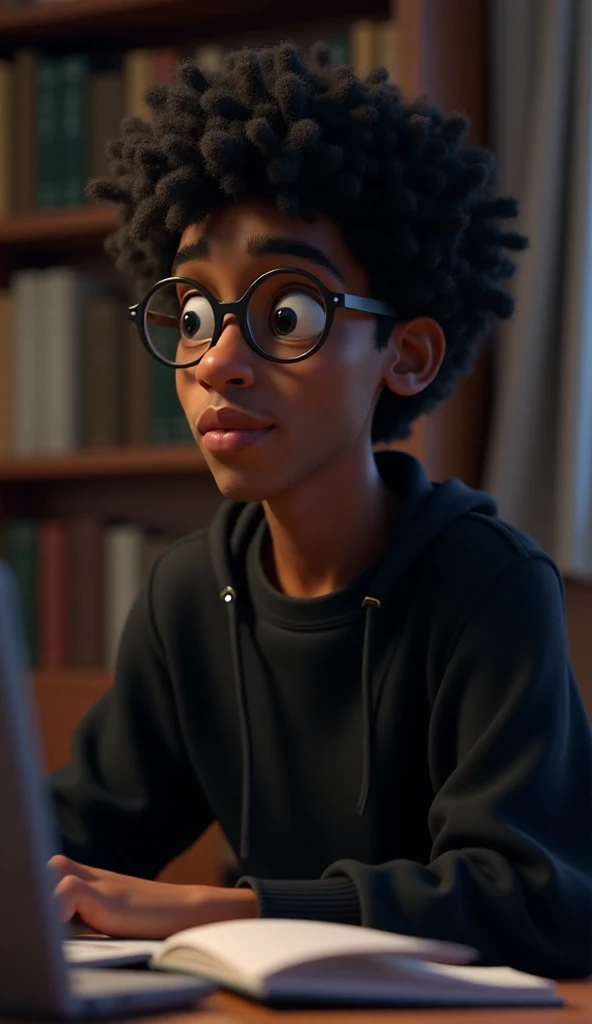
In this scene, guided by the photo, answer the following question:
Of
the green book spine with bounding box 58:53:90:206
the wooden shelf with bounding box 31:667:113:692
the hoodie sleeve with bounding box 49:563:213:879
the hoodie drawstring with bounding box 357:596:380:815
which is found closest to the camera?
the hoodie drawstring with bounding box 357:596:380:815

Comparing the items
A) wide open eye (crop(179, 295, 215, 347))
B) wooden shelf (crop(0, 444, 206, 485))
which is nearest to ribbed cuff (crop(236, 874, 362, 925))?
wide open eye (crop(179, 295, 215, 347))

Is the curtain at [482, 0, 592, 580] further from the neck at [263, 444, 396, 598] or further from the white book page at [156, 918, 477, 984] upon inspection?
the white book page at [156, 918, 477, 984]

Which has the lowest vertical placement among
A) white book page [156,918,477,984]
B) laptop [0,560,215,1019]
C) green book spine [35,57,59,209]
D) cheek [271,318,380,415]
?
white book page [156,918,477,984]

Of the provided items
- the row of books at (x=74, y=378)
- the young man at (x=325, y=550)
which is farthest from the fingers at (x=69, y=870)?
the row of books at (x=74, y=378)

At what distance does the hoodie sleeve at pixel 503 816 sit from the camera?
77 cm

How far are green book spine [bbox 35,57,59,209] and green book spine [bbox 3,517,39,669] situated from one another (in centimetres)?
61

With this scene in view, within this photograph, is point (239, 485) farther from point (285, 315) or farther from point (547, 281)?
point (547, 281)

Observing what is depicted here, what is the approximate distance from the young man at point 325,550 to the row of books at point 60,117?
108 centimetres

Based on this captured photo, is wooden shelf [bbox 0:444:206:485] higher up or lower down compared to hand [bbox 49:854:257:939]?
higher up

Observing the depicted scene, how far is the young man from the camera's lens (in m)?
0.95

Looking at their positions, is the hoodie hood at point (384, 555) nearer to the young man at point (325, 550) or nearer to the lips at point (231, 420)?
the young man at point (325, 550)

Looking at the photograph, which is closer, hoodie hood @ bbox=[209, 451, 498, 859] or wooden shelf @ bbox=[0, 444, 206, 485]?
hoodie hood @ bbox=[209, 451, 498, 859]

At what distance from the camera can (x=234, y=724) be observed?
1.17m

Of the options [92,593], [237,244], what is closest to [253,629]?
[237,244]
